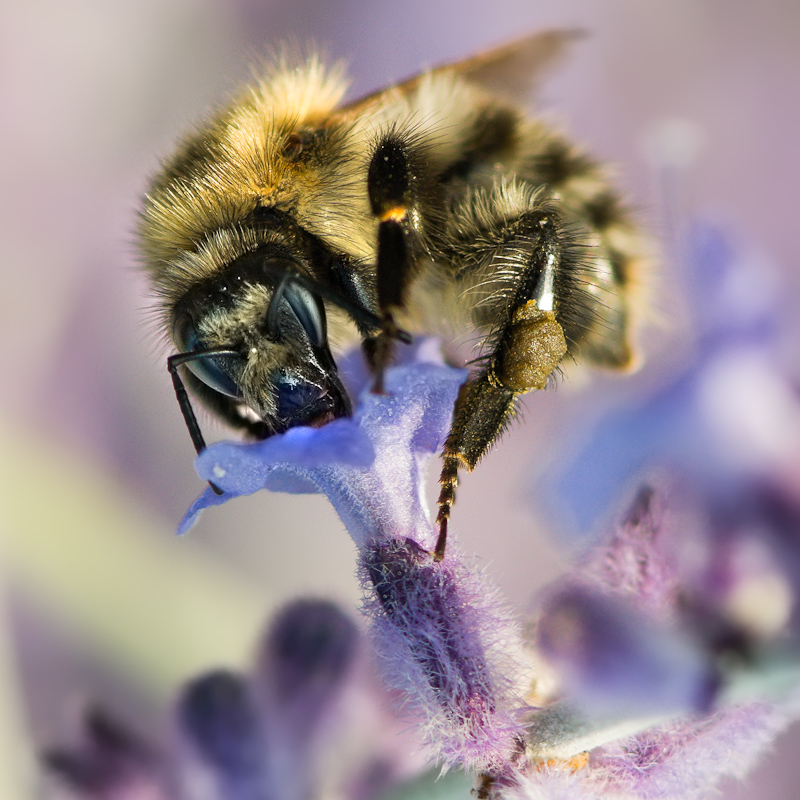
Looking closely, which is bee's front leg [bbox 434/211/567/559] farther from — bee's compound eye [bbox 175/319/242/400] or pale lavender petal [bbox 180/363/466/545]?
bee's compound eye [bbox 175/319/242/400]

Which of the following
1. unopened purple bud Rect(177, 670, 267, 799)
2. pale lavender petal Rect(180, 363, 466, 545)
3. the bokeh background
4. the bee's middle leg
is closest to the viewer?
pale lavender petal Rect(180, 363, 466, 545)

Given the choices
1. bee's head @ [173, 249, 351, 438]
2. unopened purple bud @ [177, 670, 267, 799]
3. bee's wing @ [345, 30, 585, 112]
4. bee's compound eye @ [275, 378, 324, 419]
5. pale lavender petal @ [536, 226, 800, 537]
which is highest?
bee's wing @ [345, 30, 585, 112]

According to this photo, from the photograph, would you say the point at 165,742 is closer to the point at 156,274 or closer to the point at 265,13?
the point at 156,274

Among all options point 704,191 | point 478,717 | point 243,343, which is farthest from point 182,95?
point 478,717

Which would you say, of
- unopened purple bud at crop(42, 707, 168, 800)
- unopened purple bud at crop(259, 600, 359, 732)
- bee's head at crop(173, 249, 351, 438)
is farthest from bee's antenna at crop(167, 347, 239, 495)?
unopened purple bud at crop(42, 707, 168, 800)

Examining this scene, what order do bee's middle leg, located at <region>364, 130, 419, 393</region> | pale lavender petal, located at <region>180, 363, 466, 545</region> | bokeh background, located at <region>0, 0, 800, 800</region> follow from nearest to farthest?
pale lavender petal, located at <region>180, 363, 466, 545</region> → bee's middle leg, located at <region>364, 130, 419, 393</region> → bokeh background, located at <region>0, 0, 800, 800</region>

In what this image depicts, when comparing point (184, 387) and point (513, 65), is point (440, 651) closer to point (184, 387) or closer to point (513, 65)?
point (184, 387)

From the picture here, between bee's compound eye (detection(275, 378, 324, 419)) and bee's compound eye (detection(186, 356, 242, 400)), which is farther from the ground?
bee's compound eye (detection(186, 356, 242, 400))
